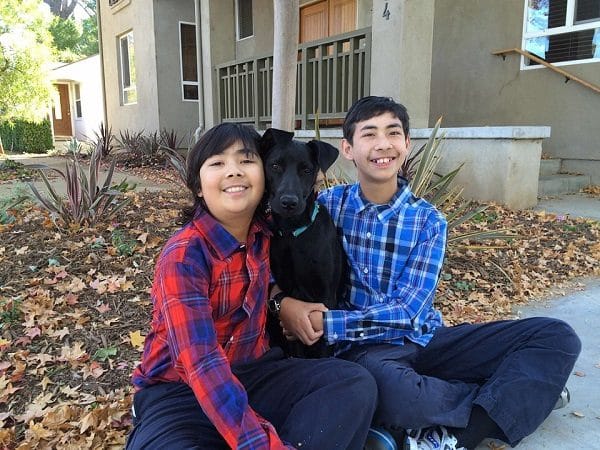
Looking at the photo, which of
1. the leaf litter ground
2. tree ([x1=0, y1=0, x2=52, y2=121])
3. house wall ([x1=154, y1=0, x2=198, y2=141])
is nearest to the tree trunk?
the leaf litter ground

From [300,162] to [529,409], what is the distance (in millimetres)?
1358

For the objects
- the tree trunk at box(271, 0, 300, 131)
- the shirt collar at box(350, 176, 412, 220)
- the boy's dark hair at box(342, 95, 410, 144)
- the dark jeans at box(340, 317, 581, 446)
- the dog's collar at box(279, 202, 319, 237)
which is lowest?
the dark jeans at box(340, 317, 581, 446)

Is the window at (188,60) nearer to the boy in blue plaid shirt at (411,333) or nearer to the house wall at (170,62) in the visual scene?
the house wall at (170,62)

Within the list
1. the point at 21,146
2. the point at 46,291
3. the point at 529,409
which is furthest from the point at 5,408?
the point at 21,146

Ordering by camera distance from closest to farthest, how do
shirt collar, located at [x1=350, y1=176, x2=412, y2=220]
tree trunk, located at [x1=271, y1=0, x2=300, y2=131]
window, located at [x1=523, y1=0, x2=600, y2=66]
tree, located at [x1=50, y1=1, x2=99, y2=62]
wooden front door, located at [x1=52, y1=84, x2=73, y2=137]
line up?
shirt collar, located at [x1=350, y1=176, x2=412, y2=220] < tree trunk, located at [x1=271, y1=0, x2=300, y2=131] < window, located at [x1=523, y1=0, x2=600, y2=66] < wooden front door, located at [x1=52, y1=84, x2=73, y2=137] < tree, located at [x1=50, y1=1, x2=99, y2=62]

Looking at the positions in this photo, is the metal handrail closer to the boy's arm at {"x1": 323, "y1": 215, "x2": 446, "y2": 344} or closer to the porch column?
the porch column

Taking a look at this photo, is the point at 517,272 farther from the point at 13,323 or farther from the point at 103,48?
the point at 103,48

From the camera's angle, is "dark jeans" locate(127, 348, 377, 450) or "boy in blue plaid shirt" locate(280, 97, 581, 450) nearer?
"dark jeans" locate(127, 348, 377, 450)

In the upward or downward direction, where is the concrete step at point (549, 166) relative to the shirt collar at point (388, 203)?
downward

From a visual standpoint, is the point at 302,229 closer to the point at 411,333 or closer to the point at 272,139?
the point at 272,139

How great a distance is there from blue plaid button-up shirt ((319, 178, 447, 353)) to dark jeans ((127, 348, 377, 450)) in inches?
11.6

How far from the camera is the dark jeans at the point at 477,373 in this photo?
2.00 meters

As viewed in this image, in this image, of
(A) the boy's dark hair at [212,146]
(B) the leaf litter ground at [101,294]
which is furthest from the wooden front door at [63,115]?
(A) the boy's dark hair at [212,146]

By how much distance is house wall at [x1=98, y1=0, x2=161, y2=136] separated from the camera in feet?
39.9
